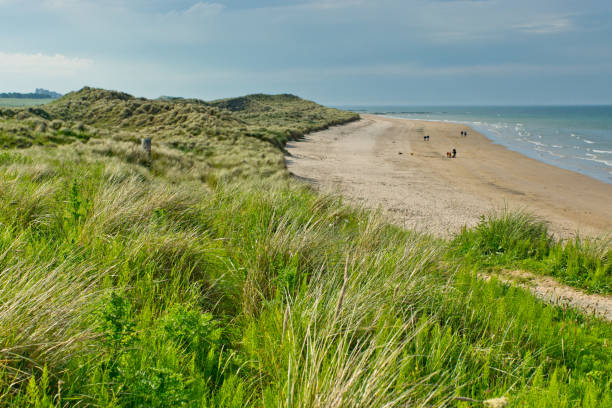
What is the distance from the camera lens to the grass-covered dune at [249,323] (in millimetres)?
1741

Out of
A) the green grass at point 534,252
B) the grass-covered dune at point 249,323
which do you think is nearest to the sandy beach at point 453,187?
the green grass at point 534,252

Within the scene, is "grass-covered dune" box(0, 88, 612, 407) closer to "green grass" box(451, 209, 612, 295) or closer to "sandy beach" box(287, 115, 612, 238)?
"green grass" box(451, 209, 612, 295)

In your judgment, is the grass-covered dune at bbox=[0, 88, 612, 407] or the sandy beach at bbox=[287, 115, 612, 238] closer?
the grass-covered dune at bbox=[0, 88, 612, 407]

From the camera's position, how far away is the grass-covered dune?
5.71 feet

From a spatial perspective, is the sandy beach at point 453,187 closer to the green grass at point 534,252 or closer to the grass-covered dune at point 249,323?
the green grass at point 534,252

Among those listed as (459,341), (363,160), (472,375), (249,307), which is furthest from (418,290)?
(363,160)

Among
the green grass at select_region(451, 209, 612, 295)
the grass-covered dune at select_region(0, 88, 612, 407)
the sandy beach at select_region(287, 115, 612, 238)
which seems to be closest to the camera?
the grass-covered dune at select_region(0, 88, 612, 407)

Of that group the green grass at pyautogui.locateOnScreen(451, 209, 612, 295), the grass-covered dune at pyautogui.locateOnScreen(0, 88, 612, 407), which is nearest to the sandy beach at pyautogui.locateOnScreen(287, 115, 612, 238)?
the green grass at pyautogui.locateOnScreen(451, 209, 612, 295)

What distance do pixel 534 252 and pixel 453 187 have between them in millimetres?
9305

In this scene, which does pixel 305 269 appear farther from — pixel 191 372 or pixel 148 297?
pixel 191 372

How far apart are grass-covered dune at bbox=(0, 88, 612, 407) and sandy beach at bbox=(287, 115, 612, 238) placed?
3354mm

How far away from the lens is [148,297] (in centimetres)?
276

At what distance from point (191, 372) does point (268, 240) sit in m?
1.62

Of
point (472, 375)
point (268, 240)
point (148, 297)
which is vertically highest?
point (268, 240)
